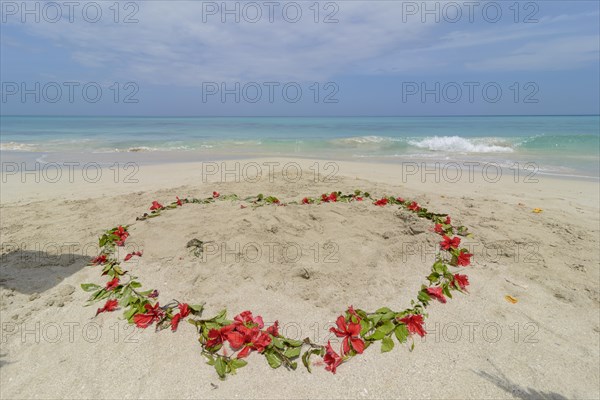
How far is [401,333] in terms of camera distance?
2.71 metres

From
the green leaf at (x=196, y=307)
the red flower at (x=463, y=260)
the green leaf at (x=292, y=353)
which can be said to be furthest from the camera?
the red flower at (x=463, y=260)

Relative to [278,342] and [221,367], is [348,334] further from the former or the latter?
[221,367]

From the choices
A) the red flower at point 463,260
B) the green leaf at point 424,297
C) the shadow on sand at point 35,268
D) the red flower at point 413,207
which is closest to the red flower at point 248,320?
Answer: the green leaf at point 424,297

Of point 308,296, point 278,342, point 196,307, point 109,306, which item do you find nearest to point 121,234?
point 109,306

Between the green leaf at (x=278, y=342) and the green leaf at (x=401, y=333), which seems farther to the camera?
the green leaf at (x=401, y=333)

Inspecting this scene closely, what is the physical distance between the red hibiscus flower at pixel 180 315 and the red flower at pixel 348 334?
1.18m

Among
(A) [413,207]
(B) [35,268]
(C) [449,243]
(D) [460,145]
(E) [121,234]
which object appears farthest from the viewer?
(D) [460,145]

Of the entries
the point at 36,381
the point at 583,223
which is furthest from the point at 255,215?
the point at 583,223

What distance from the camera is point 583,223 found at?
201 inches

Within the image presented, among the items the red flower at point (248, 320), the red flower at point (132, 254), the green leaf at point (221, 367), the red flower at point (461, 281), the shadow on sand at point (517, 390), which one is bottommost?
the shadow on sand at point (517, 390)

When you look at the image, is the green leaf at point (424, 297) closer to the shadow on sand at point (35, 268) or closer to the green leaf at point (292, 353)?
the green leaf at point (292, 353)

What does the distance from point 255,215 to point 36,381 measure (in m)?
2.59

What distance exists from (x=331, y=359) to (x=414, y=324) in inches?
30.7

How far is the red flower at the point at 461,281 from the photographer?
3307 mm
